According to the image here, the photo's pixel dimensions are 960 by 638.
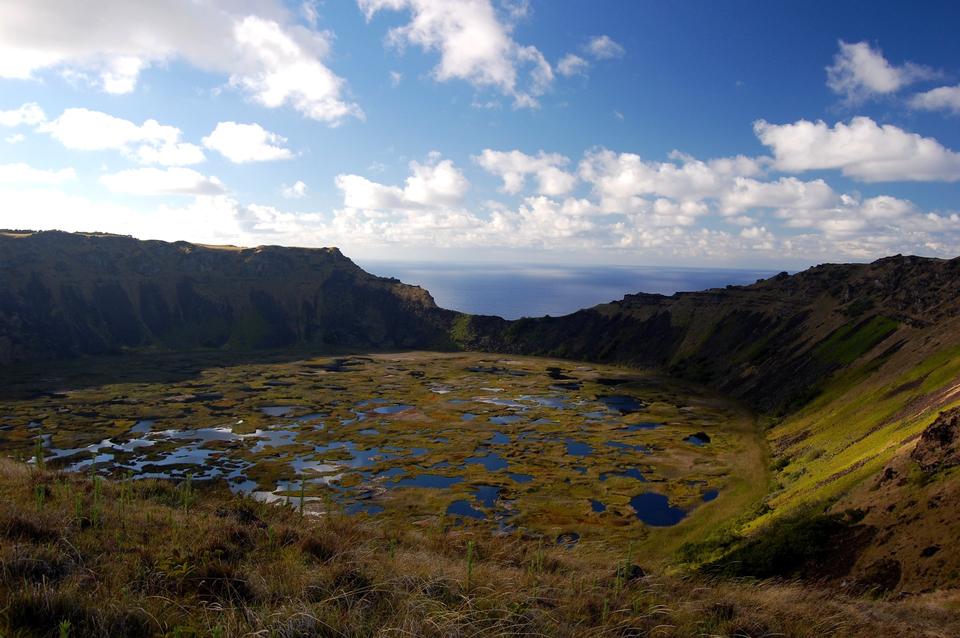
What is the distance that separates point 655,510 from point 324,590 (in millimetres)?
65625

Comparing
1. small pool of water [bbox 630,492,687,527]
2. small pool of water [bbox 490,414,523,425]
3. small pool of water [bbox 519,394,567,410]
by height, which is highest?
small pool of water [bbox 519,394,567,410]

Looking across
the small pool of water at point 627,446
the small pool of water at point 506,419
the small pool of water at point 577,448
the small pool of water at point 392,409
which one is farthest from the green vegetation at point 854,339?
the small pool of water at point 392,409

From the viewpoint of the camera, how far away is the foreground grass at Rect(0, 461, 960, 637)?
11133 millimetres

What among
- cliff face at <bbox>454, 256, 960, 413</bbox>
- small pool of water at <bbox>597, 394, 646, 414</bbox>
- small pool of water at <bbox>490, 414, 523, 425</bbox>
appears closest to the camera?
cliff face at <bbox>454, 256, 960, 413</bbox>

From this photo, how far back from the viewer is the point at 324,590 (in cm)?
1310

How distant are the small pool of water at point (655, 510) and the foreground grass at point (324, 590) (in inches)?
1891

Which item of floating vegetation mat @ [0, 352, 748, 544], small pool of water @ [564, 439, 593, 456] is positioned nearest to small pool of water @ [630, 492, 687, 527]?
floating vegetation mat @ [0, 352, 748, 544]

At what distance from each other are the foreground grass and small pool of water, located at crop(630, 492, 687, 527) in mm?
48020

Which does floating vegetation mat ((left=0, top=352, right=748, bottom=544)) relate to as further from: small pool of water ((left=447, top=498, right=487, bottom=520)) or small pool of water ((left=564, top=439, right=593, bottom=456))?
small pool of water ((left=564, top=439, right=593, bottom=456))

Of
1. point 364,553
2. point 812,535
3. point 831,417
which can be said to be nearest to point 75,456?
point 364,553

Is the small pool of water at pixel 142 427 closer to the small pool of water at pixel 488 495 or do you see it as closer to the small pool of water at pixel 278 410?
the small pool of water at pixel 278 410

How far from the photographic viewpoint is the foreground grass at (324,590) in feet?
36.5

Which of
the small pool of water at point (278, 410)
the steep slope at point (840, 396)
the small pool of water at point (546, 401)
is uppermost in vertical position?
the steep slope at point (840, 396)

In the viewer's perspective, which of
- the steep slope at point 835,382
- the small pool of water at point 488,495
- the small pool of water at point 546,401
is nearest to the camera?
the steep slope at point 835,382
